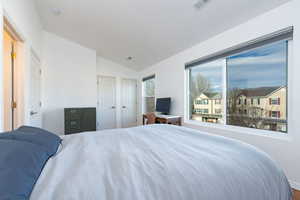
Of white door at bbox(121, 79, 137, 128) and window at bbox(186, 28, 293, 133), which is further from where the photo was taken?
white door at bbox(121, 79, 137, 128)

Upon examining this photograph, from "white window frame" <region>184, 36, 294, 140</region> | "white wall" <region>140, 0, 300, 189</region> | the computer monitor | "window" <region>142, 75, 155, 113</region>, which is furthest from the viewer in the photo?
"window" <region>142, 75, 155, 113</region>

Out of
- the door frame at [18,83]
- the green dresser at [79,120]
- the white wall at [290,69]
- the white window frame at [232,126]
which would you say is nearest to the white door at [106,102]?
the green dresser at [79,120]

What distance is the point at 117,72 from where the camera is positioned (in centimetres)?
528

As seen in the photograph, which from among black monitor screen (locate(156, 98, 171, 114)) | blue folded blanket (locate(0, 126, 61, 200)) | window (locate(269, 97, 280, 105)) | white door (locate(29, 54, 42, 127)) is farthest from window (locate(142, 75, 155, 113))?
blue folded blanket (locate(0, 126, 61, 200))

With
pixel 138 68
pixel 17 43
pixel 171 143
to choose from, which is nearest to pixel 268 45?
pixel 171 143

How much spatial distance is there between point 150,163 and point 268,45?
2324mm

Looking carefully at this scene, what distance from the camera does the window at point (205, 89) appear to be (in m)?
2.91

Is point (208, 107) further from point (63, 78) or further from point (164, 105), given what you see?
point (63, 78)

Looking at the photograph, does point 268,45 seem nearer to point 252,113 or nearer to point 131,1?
point 252,113

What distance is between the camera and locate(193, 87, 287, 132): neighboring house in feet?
6.73

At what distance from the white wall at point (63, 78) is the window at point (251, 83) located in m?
3.10

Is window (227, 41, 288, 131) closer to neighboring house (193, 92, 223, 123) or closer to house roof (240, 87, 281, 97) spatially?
house roof (240, 87, 281, 97)

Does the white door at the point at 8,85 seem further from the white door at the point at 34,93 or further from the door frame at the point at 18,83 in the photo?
the white door at the point at 34,93

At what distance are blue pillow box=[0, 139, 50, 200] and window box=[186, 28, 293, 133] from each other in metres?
2.62
